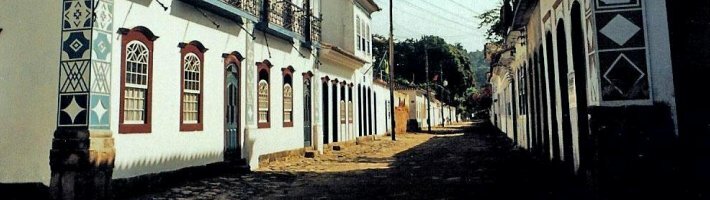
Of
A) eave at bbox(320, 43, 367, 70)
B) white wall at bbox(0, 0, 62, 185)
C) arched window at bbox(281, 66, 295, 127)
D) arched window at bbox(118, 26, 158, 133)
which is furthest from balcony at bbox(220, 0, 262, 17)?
eave at bbox(320, 43, 367, 70)

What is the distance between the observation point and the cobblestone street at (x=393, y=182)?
8.04 meters

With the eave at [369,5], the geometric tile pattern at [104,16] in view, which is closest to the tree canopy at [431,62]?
the eave at [369,5]

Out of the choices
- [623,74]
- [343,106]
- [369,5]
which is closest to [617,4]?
[623,74]

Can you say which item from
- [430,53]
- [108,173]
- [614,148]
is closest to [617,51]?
[614,148]

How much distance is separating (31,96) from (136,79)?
146 centimetres

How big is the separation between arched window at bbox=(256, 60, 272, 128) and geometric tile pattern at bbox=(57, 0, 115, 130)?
16.6 feet

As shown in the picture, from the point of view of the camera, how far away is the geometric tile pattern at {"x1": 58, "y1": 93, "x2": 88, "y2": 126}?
7.36 m

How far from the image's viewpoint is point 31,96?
24.9 ft

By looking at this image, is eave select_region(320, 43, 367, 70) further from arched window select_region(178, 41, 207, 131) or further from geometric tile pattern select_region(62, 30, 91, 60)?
geometric tile pattern select_region(62, 30, 91, 60)

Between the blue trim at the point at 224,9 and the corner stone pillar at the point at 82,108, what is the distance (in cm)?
225

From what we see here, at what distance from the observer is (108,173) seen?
299 inches

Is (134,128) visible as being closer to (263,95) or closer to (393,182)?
(393,182)

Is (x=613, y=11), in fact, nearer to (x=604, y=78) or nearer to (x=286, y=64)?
(x=604, y=78)

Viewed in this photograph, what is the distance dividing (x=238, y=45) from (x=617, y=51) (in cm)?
809
